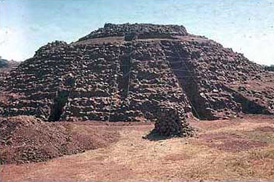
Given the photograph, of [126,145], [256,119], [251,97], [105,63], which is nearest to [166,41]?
[105,63]

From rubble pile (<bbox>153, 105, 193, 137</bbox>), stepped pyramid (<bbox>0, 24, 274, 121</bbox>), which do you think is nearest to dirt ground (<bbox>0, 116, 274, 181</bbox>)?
rubble pile (<bbox>153, 105, 193, 137</bbox>)

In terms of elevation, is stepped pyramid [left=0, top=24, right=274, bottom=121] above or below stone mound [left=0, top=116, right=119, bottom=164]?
above

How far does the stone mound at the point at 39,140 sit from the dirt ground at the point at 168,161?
827 mm

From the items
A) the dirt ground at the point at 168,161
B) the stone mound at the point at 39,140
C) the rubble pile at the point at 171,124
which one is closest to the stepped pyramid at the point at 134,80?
the rubble pile at the point at 171,124

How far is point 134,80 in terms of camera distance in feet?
164

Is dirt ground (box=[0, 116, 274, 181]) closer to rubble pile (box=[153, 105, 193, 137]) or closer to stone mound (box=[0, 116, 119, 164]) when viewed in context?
stone mound (box=[0, 116, 119, 164])

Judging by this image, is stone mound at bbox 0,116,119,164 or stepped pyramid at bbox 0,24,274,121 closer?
stone mound at bbox 0,116,119,164

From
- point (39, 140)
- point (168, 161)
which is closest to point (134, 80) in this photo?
point (39, 140)

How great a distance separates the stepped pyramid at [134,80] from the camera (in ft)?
152

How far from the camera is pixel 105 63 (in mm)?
53125

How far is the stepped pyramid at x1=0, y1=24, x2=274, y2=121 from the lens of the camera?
1827 inches

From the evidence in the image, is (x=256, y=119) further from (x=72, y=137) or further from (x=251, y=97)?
(x=72, y=137)

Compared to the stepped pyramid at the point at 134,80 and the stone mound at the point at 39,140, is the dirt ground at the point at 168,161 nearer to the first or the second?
the stone mound at the point at 39,140

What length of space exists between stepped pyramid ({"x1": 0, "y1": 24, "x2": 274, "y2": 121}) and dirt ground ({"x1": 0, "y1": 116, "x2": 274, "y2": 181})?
416 inches
